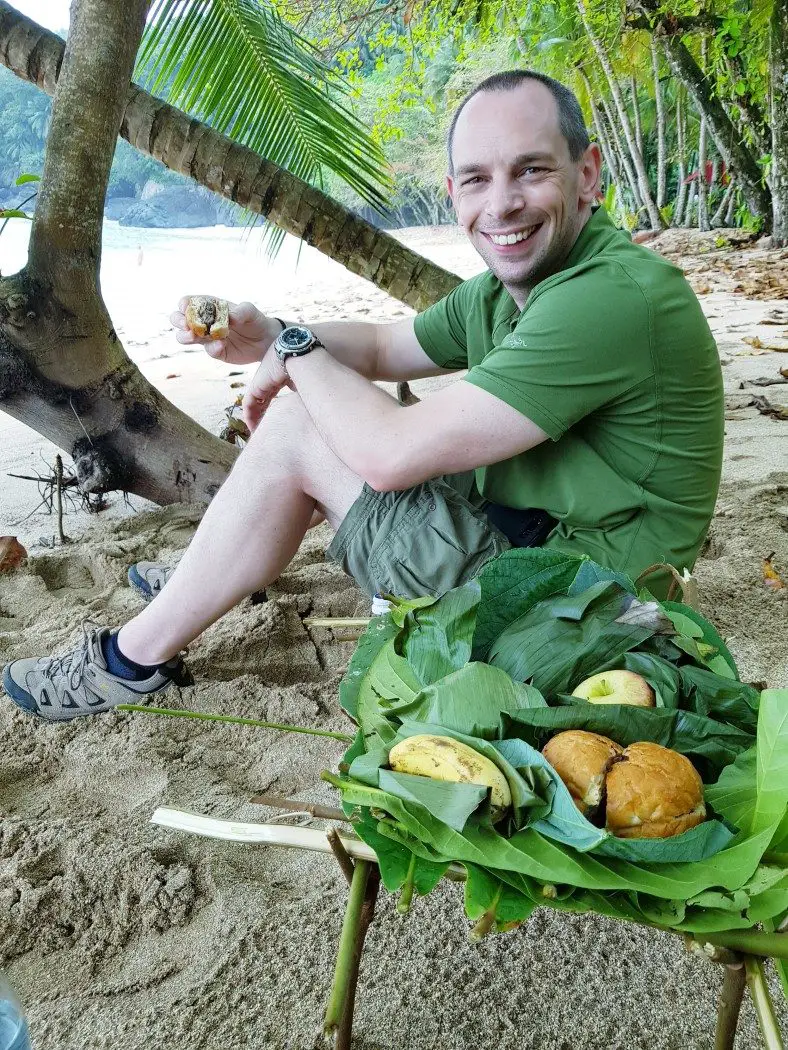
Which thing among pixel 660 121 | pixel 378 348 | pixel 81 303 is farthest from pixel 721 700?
pixel 660 121

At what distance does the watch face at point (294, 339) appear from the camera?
71.1 inches

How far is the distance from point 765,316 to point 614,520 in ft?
15.4

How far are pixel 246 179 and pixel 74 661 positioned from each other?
1.95 m

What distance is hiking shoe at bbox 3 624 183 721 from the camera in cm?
195

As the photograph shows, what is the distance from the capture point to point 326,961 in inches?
49.9

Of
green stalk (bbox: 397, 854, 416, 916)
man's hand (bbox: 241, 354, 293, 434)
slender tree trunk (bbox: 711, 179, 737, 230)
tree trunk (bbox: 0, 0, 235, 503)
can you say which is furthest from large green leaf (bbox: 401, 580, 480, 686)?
slender tree trunk (bbox: 711, 179, 737, 230)

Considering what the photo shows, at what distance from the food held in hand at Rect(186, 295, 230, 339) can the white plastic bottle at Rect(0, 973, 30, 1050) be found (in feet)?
4.97

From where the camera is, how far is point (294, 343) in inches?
71.6

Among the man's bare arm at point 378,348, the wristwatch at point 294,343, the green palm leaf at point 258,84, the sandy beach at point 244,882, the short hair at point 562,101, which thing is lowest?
the sandy beach at point 244,882

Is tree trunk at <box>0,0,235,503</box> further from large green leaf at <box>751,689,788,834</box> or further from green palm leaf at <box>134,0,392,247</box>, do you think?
large green leaf at <box>751,689,788,834</box>

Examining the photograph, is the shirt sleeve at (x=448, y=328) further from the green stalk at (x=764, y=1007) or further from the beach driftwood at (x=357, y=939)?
the green stalk at (x=764, y=1007)

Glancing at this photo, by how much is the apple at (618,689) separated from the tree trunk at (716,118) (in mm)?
8269

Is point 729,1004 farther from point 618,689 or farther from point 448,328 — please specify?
point 448,328

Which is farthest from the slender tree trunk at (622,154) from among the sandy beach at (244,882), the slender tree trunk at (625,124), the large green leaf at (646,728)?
the large green leaf at (646,728)
